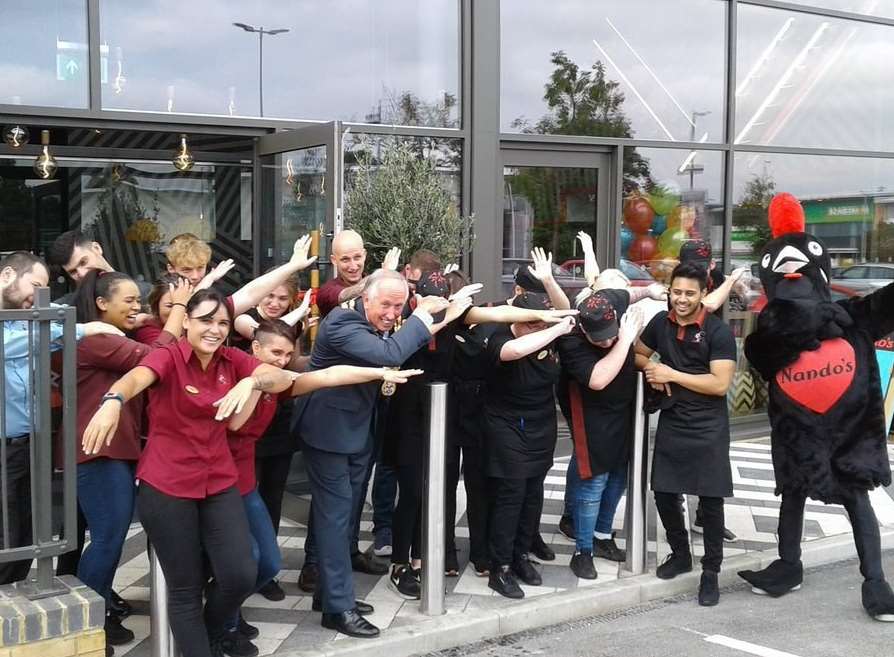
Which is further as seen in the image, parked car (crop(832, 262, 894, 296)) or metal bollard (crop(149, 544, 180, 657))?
parked car (crop(832, 262, 894, 296))

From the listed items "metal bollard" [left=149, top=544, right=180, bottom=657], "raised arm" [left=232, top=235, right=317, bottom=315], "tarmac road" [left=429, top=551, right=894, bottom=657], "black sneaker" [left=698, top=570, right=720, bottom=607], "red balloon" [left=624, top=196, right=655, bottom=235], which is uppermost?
"red balloon" [left=624, top=196, right=655, bottom=235]

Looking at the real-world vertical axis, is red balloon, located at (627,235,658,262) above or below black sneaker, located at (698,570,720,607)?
above

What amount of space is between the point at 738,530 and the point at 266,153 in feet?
14.2

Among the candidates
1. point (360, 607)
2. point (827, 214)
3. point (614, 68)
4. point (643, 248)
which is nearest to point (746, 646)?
point (360, 607)

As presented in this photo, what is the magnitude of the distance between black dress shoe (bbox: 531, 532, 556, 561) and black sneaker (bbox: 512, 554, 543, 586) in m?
0.42

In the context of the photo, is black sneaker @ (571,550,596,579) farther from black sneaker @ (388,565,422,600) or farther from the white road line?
black sneaker @ (388,565,422,600)

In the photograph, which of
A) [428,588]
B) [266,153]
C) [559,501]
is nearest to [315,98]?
[266,153]

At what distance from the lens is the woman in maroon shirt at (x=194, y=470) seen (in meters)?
3.88

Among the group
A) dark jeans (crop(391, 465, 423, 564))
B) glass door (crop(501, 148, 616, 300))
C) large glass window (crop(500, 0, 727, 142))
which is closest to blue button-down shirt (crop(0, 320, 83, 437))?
dark jeans (crop(391, 465, 423, 564))

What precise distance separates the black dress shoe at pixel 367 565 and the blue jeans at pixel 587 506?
3.64ft

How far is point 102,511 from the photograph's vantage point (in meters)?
4.37

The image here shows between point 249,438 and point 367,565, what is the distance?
1667mm

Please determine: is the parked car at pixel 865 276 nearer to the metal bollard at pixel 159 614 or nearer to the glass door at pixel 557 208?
the glass door at pixel 557 208

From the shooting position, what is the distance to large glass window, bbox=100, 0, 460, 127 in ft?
23.7
